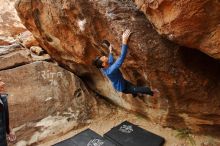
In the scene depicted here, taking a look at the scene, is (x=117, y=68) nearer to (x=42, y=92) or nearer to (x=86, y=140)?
(x=86, y=140)

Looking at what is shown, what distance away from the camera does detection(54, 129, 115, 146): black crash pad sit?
675 cm

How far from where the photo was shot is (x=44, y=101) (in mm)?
7895

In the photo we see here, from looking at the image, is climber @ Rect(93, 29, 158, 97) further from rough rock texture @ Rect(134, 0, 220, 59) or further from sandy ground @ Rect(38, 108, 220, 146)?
sandy ground @ Rect(38, 108, 220, 146)

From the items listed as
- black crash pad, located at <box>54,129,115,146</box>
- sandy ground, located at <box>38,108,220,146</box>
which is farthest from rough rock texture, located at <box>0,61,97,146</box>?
black crash pad, located at <box>54,129,115,146</box>

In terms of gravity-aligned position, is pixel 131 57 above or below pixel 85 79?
above

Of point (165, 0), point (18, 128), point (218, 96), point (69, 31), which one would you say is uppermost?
point (165, 0)

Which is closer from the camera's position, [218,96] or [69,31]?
[218,96]

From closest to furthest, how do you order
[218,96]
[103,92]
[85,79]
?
[218,96], [103,92], [85,79]

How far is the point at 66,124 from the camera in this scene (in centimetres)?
767

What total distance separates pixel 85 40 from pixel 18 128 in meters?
3.13

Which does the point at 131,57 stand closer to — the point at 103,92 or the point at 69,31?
the point at 69,31

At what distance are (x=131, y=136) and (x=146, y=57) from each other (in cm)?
259

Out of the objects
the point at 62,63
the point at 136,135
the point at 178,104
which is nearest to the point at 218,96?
the point at 178,104

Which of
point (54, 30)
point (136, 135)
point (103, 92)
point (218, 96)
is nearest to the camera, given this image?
point (218, 96)
